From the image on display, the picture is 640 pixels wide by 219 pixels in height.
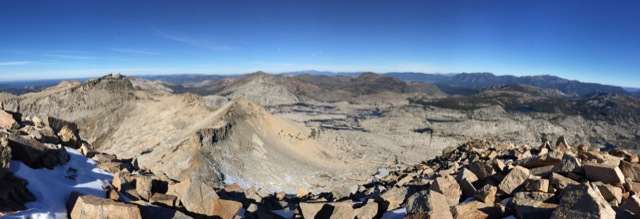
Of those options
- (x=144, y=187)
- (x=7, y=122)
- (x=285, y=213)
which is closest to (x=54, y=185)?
(x=144, y=187)

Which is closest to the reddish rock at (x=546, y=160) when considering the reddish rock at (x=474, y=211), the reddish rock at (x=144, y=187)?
the reddish rock at (x=474, y=211)

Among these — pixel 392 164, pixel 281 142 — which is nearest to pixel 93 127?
pixel 281 142

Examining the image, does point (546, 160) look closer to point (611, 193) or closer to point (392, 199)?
point (611, 193)

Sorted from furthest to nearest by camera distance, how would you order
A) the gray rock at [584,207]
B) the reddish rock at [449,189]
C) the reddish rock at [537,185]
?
the reddish rock at [449,189], the reddish rock at [537,185], the gray rock at [584,207]

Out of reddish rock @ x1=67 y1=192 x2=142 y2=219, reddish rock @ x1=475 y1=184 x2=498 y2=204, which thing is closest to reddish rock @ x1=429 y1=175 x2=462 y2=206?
reddish rock @ x1=475 y1=184 x2=498 y2=204

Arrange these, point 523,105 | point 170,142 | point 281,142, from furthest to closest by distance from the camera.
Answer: point 523,105, point 281,142, point 170,142

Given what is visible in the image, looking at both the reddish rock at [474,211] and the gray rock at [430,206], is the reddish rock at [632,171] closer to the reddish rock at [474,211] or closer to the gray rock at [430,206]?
the reddish rock at [474,211]

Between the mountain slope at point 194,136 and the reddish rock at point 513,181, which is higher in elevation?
the reddish rock at point 513,181

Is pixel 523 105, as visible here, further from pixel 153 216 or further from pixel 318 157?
pixel 153 216
